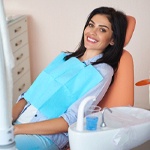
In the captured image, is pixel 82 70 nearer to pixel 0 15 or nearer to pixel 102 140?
pixel 102 140

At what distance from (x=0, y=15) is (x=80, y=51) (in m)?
1.02

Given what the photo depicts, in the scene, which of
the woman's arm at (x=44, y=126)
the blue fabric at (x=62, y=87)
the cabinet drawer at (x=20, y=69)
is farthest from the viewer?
the cabinet drawer at (x=20, y=69)

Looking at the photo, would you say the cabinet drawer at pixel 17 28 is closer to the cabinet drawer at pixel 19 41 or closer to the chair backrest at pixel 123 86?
the cabinet drawer at pixel 19 41

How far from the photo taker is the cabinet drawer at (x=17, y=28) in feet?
8.00

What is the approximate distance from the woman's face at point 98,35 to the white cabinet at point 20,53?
3.56 ft

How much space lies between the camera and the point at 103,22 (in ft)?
4.89

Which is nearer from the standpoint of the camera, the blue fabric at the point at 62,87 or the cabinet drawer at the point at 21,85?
the blue fabric at the point at 62,87

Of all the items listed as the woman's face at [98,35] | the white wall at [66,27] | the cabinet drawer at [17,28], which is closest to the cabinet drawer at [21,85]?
the white wall at [66,27]

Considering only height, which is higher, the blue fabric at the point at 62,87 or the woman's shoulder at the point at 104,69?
the woman's shoulder at the point at 104,69

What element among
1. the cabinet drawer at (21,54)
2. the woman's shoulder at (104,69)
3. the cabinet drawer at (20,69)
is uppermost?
the woman's shoulder at (104,69)

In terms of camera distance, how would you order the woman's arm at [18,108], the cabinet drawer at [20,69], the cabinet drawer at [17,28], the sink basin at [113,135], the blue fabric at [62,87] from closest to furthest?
1. the sink basin at [113,135]
2. the blue fabric at [62,87]
3. the woman's arm at [18,108]
4. the cabinet drawer at [17,28]
5. the cabinet drawer at [20,69]

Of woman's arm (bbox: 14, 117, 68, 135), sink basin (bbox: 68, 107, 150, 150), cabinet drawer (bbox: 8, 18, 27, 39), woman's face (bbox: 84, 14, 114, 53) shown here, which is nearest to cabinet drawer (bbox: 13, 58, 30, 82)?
cabinet drawer (bbox: 8, 18, 27, 39)

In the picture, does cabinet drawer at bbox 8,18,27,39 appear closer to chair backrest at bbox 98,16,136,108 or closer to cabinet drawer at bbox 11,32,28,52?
cabinet drawer at bbox 11,32,28,52

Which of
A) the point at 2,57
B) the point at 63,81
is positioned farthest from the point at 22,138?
the point at 2,57
